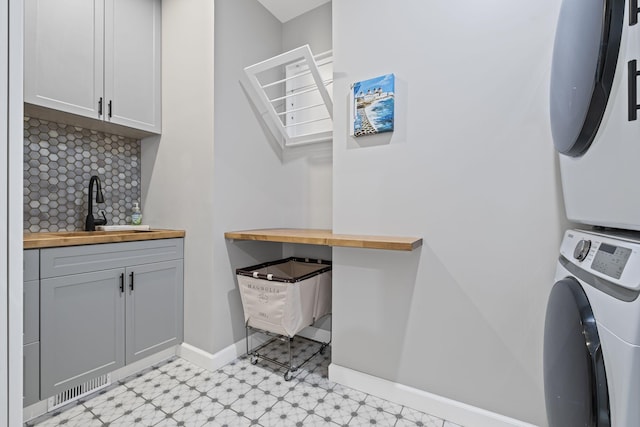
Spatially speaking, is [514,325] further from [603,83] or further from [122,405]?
[122,405]

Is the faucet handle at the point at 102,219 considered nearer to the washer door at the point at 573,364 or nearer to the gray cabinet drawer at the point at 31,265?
the gray cabinet drawer at the point at 31,265

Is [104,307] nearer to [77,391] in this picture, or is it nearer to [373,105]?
[77,391]

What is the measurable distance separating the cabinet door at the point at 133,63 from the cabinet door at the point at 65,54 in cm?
6

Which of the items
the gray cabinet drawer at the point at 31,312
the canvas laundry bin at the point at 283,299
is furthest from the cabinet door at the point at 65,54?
the canvas laundry bin at the point at 283,299

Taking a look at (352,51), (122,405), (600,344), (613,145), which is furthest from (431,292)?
(122,405)

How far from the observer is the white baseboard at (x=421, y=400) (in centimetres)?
134

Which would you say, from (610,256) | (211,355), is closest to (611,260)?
(610,256)

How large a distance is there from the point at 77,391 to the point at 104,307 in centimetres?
44

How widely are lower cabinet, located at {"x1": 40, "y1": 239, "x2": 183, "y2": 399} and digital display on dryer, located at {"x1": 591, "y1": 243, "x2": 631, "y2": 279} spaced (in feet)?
7.06

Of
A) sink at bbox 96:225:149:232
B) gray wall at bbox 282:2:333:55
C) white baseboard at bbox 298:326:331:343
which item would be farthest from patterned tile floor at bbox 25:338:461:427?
gray wall at bbox 282:2:333:55

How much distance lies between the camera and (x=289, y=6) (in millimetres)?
2297

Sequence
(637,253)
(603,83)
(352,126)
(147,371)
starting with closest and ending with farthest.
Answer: (637,253) → (603,83) → (352,126) → (147,371)

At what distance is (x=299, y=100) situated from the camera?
242 centimetres

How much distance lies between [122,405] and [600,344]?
2.04 metres
